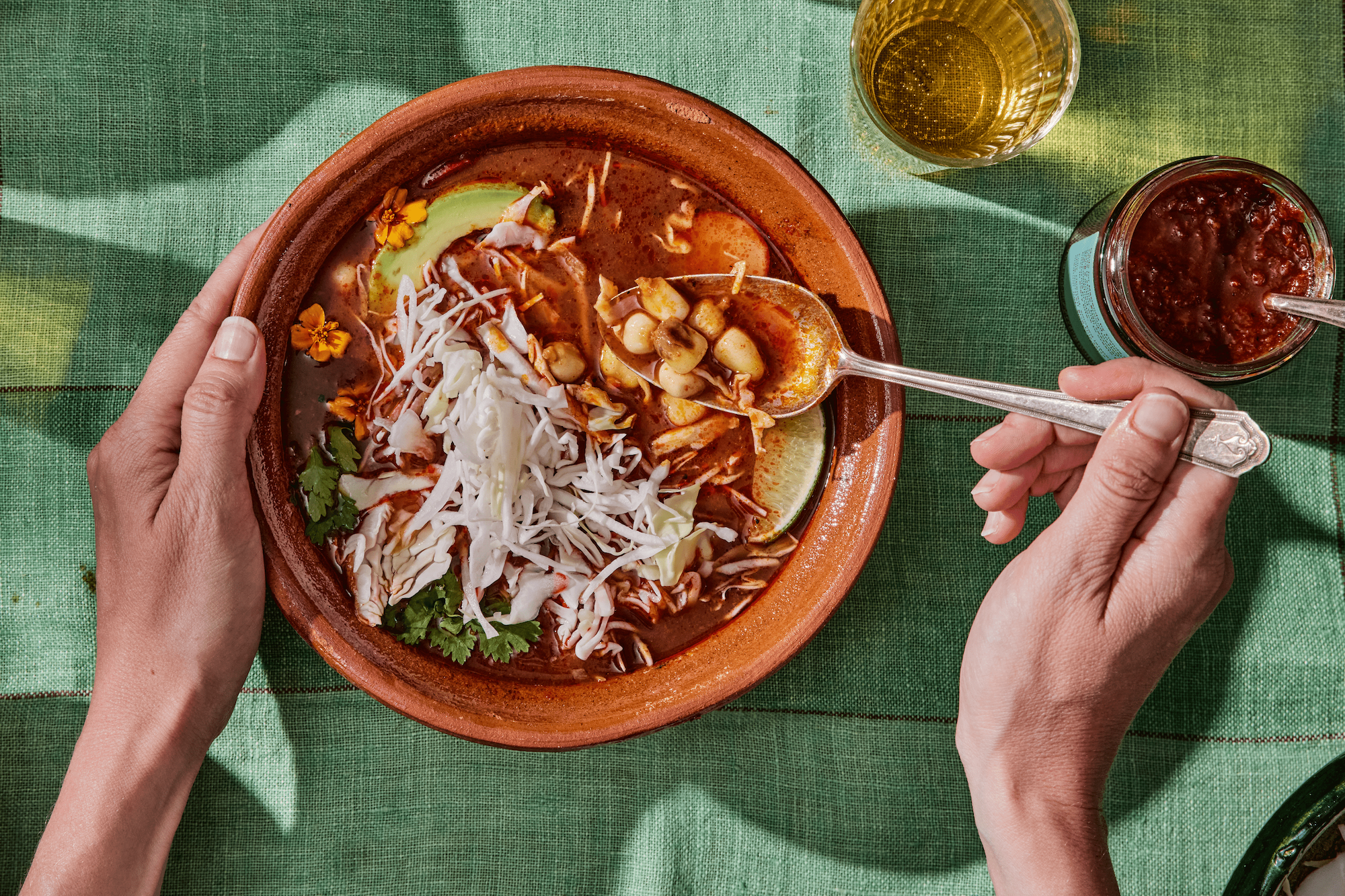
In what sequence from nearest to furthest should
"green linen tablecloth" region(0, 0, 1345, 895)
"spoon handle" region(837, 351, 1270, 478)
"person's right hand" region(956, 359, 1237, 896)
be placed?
"spoon handle" region(837, 351, 1270, 478) < "person's right hand" region(956, 359, 1237, 896) < "green linen tablecloth" region(0, 0, 1345, 895)

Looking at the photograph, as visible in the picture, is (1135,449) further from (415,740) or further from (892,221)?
(415,740)

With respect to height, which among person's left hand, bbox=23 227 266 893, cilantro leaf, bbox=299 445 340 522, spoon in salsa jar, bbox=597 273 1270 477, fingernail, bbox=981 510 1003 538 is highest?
spoon in salsa jar, bbox=597 273 1270 477

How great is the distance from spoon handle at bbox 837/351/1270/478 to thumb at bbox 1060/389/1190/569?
0.11 feet

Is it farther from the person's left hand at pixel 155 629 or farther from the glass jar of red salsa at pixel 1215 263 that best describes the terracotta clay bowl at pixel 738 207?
the glass jar of red salsa at pixel 1215 263

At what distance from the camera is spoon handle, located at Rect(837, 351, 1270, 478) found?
138 cm

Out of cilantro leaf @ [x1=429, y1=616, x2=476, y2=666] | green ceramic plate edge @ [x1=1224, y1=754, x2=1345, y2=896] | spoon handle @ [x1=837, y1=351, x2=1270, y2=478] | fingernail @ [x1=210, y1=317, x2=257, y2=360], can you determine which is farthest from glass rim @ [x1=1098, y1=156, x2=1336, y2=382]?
fingernail @ [x1=210, y1=317, x2=257, y2=360]

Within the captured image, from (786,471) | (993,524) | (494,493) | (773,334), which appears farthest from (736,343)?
(993,524)

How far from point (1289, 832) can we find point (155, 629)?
8.21ft

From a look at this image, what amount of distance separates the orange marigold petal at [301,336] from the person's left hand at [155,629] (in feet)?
0.46

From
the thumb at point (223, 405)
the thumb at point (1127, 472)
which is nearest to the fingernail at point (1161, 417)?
the thumb at point (1127, 472)

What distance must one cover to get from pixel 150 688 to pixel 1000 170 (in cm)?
228

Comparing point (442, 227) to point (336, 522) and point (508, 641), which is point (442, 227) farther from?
point (508, 641)

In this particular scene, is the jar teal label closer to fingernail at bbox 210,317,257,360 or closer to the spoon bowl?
the spoon bowl

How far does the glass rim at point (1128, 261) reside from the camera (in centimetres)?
159
